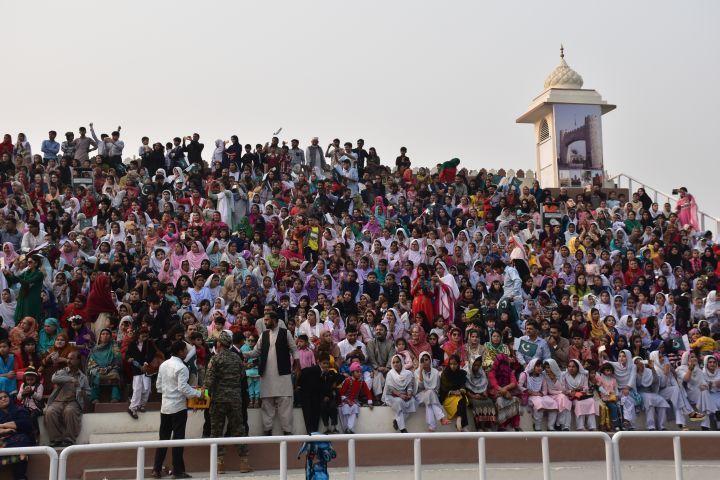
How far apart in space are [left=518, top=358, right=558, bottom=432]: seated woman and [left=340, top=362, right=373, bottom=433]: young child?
2343mm

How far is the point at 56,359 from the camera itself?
1253cm

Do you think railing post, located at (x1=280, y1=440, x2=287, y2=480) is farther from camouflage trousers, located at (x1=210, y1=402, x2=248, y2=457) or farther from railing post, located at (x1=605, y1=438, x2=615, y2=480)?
camouflage trousers, located at (x1=210, y1=402, x2=248, y2=457)

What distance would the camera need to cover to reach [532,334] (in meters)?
15.1

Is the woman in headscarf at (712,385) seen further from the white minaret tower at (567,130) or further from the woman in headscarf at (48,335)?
the white minaret tower at (567,130)

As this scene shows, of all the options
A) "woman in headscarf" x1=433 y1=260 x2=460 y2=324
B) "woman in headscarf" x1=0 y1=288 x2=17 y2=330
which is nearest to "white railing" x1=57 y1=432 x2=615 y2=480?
"woman in headscarf" x1=0 y1=288 x2=17 y2=330

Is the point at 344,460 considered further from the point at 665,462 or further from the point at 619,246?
the point at 619,246

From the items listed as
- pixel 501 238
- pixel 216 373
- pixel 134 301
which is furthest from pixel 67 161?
pixel 216 373

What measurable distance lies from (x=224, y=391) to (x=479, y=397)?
387 cm

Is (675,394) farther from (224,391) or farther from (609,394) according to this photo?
(224,391)

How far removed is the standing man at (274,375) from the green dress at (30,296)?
4021mm

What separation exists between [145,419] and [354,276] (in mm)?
5652

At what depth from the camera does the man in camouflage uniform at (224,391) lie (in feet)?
38.8

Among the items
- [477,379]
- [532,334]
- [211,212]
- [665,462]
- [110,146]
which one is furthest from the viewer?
[110,146]

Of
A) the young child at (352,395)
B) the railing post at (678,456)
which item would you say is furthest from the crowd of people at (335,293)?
the railing post at (678,456)
